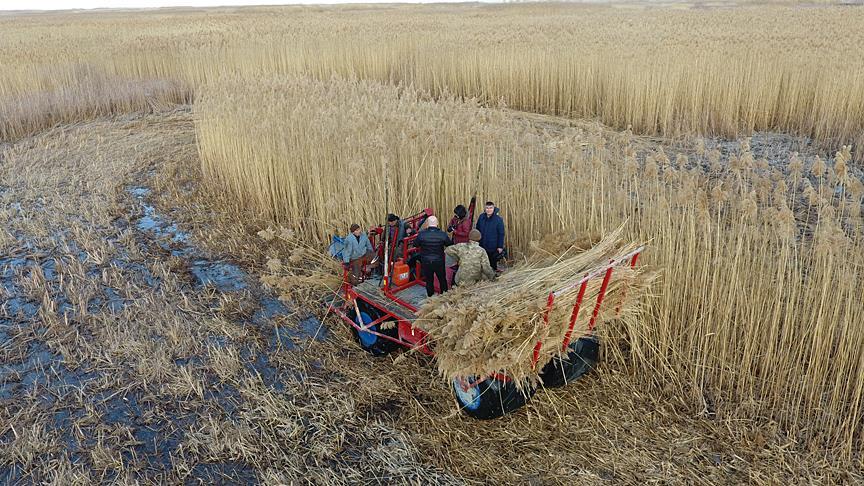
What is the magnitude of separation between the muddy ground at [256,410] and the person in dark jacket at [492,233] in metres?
1.21

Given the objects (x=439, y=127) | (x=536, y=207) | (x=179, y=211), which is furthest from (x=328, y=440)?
(x=179, y=211)

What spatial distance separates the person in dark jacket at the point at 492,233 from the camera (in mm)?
5137

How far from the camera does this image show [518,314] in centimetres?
344

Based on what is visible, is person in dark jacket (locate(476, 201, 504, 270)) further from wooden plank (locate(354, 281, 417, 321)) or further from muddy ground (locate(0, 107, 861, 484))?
muddy ground (locate(0, 107, 861, 484))

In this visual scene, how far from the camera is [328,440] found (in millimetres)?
4055

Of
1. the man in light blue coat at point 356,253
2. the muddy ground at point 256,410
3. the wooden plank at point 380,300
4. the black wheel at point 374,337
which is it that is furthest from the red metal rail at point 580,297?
the man in light blue coat at point 356,253

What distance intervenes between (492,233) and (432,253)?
30.4 inches

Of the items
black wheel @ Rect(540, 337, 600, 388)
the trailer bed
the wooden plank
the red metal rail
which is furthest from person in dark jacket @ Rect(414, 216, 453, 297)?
the red metal rail

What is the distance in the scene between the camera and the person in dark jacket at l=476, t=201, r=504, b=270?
5.14 meters

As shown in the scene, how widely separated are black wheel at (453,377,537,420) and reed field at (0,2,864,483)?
23 cm

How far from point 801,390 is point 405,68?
13153 mm

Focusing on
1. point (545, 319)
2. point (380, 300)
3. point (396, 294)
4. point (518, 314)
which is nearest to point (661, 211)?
point (545, 319)

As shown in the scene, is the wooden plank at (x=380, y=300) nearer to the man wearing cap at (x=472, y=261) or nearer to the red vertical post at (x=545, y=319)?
the man wearing cap at (x=472, y=261)

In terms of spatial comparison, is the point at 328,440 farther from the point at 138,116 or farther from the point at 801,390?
the point at 138,116
